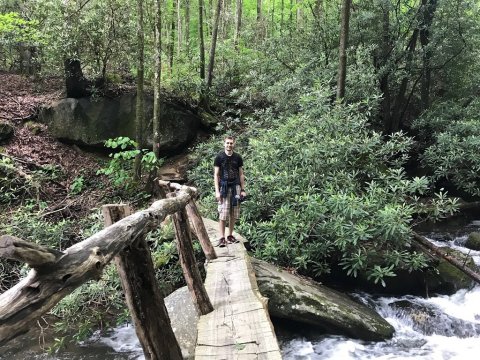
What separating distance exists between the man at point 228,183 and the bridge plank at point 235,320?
1.03 meters

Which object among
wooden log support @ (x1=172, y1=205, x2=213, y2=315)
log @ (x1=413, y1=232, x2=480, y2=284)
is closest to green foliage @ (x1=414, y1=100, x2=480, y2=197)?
log @ (x1=413, y1=232, x2=480, y2=284)

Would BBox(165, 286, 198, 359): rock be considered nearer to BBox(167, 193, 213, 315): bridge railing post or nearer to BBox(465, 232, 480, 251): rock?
BBox(167, 193, 213, 315): bridge railing post

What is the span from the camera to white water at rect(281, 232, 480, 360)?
6527 mm

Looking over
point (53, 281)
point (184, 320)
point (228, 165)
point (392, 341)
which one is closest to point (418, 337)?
point (392, 341)

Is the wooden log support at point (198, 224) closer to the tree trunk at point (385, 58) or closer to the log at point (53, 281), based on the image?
the log at point (53, 281)

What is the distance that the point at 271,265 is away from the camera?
25.6ft

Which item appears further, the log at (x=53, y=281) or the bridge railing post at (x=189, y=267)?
the bridge railing post at (x=189, y=267)

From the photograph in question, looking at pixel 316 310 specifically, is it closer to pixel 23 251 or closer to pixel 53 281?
pixel 53 281

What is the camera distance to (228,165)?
7.41 meters

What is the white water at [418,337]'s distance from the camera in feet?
21.4

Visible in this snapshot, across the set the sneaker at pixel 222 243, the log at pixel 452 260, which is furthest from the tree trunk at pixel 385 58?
the sneaker at pixel 222 243

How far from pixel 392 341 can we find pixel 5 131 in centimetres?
1208

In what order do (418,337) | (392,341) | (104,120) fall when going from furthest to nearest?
(104,120) → (418,337) → (392,341)

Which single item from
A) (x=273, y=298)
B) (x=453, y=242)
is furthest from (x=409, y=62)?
(x=273, y=298)
